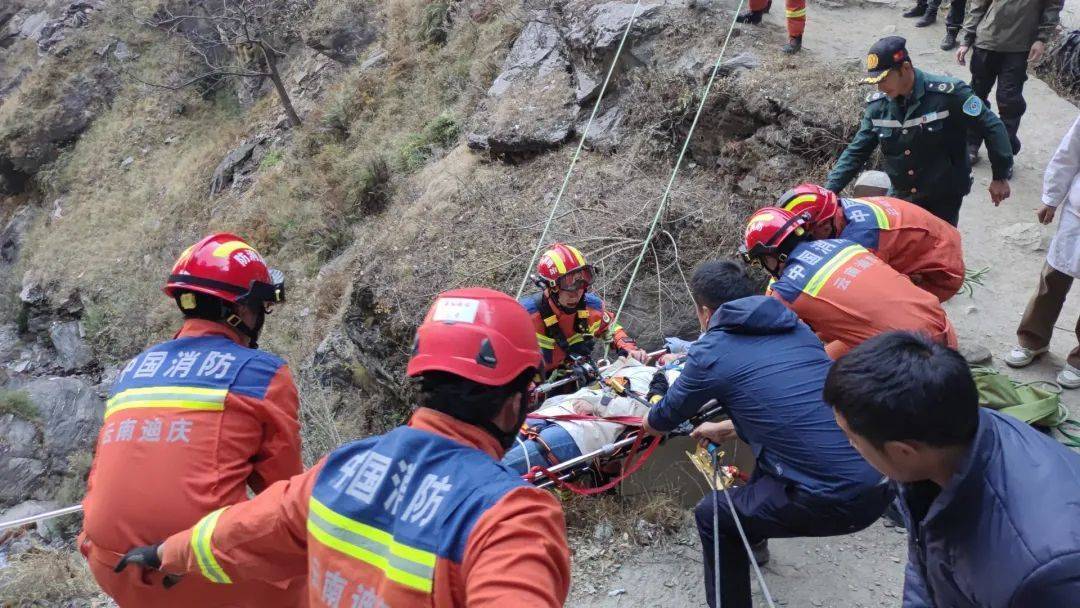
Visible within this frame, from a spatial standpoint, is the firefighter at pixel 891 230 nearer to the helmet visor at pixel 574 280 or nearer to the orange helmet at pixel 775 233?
the orange helmet at pixel 775 233

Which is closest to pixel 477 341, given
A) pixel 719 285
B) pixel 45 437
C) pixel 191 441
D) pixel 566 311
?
pixel 191 441

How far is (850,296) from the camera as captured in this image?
327 cm

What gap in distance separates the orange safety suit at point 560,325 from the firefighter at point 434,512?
9.71 feet

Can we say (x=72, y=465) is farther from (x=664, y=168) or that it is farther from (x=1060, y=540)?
(x=1060, y=540)

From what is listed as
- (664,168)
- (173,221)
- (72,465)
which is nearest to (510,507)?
(664,168)

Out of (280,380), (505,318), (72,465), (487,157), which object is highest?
(505,318)

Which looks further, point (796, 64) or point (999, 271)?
point (796, 64)

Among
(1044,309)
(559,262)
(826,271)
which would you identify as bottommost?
(1044,309)

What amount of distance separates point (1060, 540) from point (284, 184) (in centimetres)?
1361

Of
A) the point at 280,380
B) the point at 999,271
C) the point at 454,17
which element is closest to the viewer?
the point at 280,380

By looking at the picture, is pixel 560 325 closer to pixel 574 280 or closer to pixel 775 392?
pixel 574 280

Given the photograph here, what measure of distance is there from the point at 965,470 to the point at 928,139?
12.4 ft

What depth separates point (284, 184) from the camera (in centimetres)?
1334

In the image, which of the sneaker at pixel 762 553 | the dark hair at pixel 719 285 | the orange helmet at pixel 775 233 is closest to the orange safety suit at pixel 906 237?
the orange helmet at pixel 775 233
